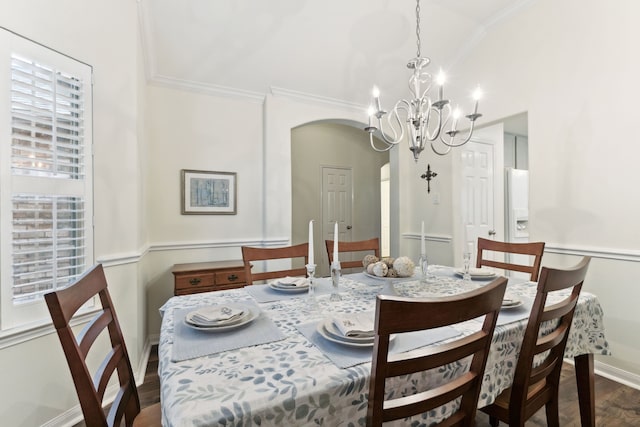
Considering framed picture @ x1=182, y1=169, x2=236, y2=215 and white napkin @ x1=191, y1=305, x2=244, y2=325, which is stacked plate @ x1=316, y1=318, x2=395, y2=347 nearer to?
white napkin @ x1=191, y1=305, x2=244, y2=325

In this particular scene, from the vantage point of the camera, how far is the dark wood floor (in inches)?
68.0

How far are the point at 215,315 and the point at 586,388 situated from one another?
5.81 feet

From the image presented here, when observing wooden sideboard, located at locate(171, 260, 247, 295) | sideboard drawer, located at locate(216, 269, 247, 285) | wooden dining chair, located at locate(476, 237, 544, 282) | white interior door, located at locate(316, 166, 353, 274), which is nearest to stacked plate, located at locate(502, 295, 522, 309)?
wooden dining chair, located at locate(476, 237, 544, 282)

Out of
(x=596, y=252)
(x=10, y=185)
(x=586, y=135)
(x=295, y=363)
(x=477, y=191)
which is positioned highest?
(x=586, y=135)

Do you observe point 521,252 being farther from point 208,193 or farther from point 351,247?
point 208,193

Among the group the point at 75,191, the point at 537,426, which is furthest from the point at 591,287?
the point at 75,191

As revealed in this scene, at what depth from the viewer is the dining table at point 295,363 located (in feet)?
2.31

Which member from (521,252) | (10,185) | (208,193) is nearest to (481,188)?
(521,252)

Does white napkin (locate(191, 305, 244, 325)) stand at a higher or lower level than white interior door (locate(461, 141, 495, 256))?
lower

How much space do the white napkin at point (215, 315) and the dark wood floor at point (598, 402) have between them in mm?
1300

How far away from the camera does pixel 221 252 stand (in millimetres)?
3146

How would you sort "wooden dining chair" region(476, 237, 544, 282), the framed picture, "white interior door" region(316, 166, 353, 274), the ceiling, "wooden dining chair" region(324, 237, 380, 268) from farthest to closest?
"white interior door" region(316, 166, 353, 274) < the framed picture < the ceiling < "wooden dining chair" region(324, 237, 380, 268) < "wooden dining chair" region(476, 237, 544, 282)

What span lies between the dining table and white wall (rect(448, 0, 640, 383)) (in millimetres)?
1128

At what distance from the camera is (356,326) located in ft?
3.27
